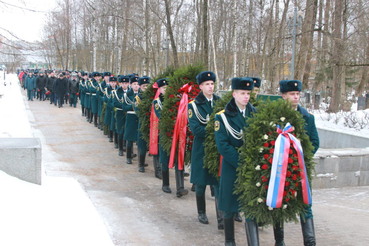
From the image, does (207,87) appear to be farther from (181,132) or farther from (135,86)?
(135,86)

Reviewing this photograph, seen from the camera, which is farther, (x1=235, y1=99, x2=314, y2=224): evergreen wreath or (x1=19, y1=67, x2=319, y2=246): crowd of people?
(x1=19, y1=67, x2=319, y2=246): crowd of people

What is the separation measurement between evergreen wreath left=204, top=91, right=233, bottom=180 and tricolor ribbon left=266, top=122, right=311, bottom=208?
1.19 metres

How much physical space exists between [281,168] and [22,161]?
10.9ft

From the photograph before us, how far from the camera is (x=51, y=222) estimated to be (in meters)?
4.73

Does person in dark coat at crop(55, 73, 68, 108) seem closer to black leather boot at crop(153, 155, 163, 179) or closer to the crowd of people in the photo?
the crowd of people

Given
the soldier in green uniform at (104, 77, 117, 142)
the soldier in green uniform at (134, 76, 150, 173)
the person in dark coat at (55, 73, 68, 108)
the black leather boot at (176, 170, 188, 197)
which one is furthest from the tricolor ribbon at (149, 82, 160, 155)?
the person in dark coat at (55, 73, 68, 108)

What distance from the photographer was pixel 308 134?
502 centimetres

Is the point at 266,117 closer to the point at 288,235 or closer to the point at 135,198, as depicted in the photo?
the point at 288,235

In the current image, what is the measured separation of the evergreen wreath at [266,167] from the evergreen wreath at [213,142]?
916 millimetres

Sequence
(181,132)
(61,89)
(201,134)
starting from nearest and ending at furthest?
(201,134), (181,132), (61,89)

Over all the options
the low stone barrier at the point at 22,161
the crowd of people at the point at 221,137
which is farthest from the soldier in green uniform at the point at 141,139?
the low stone barrier at the point at 22,161

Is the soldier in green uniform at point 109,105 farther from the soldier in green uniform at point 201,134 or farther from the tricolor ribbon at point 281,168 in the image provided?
the tricolor ribbon at point 281,168

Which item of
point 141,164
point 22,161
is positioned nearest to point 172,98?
point 141,164

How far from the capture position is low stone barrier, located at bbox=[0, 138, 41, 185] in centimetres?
538
